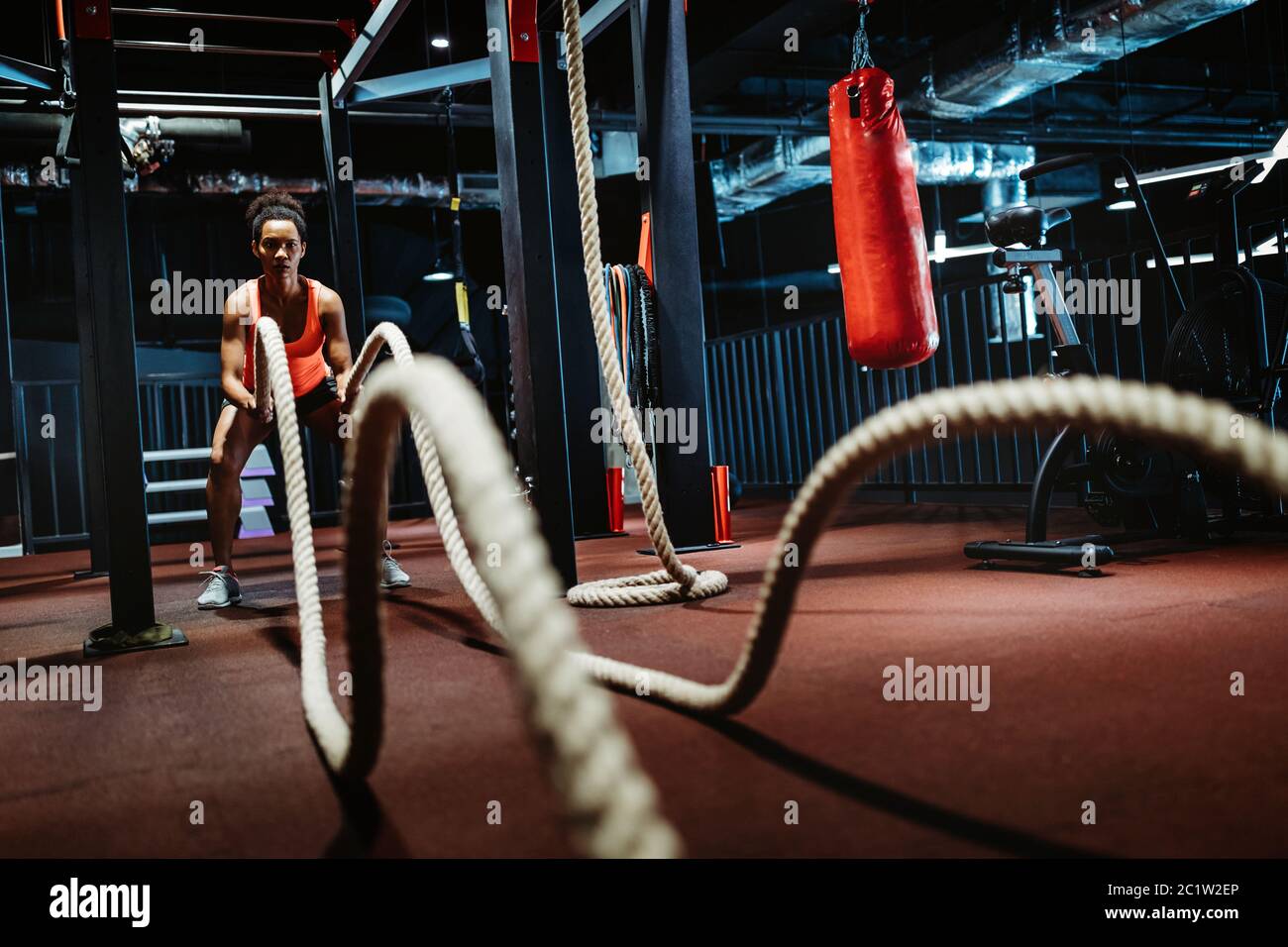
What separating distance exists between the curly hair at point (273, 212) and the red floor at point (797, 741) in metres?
1.60

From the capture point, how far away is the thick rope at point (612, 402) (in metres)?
2.33

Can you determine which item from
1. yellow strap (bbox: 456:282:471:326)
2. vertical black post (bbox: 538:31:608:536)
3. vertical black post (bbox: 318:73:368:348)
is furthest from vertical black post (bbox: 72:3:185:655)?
yellow strap (bbox: 456:282:471:326)

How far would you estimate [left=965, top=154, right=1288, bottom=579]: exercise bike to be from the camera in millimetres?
3389

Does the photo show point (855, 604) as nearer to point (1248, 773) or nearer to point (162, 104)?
point (1248, 773)

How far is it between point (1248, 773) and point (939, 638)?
0.91 m

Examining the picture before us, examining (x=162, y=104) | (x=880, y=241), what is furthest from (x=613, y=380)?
(x=162, y=104)

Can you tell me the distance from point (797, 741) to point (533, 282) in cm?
204

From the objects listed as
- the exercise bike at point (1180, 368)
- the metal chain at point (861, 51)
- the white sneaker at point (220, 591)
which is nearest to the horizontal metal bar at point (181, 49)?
the white sneaker at point (220, 591)

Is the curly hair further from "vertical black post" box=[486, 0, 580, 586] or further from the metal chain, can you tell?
the metal chain

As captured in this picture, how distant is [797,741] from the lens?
4.87 feet

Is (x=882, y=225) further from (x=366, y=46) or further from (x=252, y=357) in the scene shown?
(x=366, y=46)

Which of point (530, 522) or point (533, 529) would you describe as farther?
point (533, 529)

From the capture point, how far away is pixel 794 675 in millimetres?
1895

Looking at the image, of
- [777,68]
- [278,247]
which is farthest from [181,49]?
[777,68]
